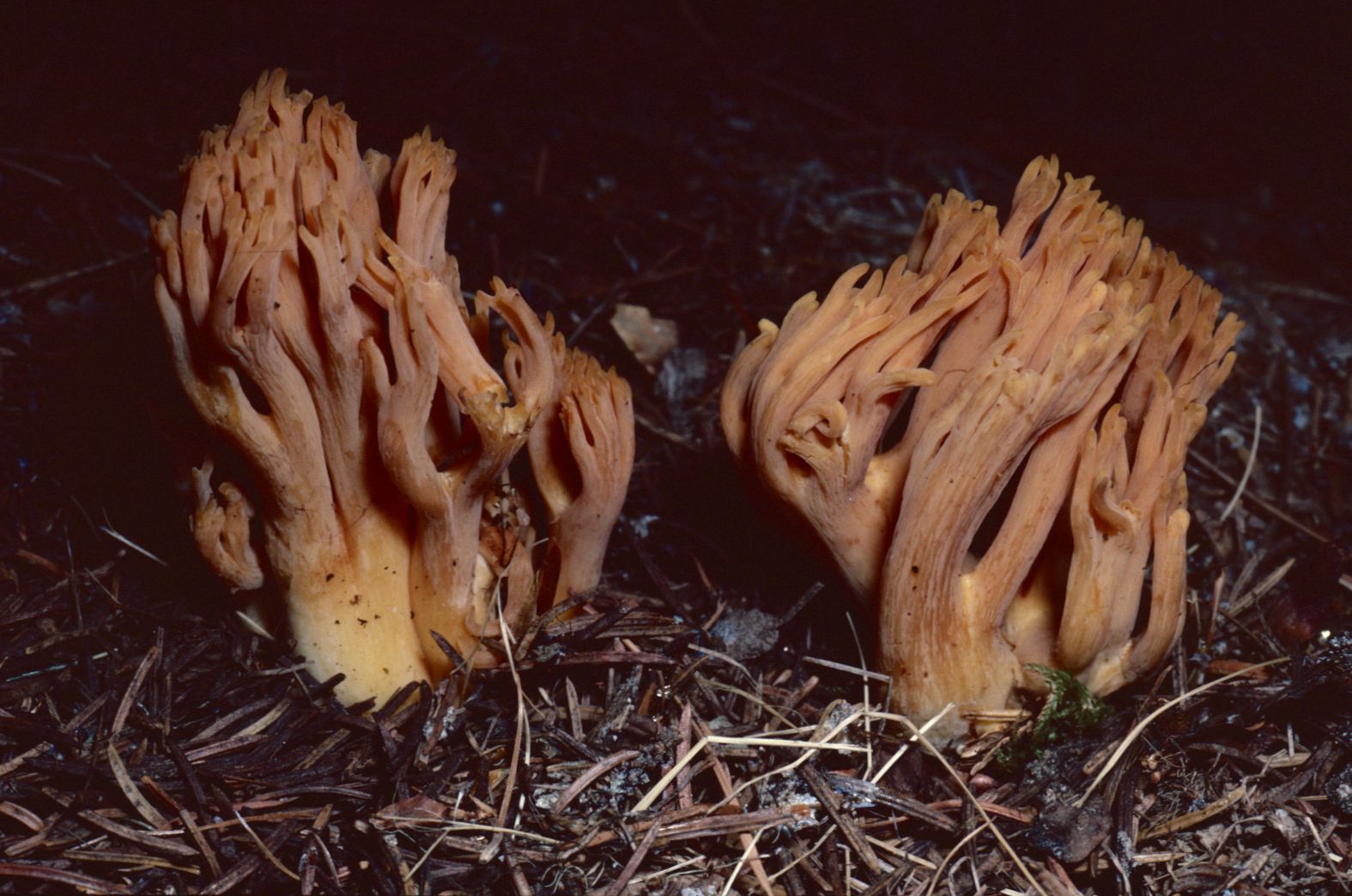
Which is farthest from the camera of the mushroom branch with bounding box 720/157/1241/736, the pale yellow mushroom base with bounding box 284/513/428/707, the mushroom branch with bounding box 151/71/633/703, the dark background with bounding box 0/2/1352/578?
the dark background with bounding box 0/2/1352/578

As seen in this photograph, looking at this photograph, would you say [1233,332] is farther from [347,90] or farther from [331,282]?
[347,90]

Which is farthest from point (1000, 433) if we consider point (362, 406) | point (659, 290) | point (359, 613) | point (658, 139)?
point (658, 139)

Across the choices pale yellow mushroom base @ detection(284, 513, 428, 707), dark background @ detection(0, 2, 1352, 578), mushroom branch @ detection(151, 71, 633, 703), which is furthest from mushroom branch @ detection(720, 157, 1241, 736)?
pale yellow mushroom base @ detection(284, 513, 428, 707)

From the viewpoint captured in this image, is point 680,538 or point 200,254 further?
point 680,538

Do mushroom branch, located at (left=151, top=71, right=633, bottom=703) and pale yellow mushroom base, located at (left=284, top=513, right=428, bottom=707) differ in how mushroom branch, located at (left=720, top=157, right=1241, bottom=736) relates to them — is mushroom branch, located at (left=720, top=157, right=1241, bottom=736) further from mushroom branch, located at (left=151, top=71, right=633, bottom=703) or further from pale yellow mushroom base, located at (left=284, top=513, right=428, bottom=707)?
pale yellow mushroom base, located at (left=284, top=513, right=428, bottom=707)

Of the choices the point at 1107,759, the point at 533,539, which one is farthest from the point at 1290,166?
the point at 533,539

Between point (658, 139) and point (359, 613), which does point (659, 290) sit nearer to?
point (658, 139)
